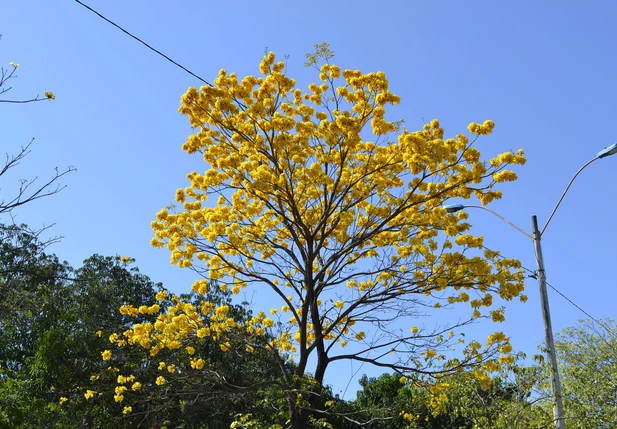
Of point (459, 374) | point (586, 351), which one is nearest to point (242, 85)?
point (459, 374)

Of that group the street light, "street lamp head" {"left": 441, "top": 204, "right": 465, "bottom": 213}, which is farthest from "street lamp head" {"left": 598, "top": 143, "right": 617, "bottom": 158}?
"street lamp head" {"left": 441, "top": 204, "right": 465, "bottom": 213}

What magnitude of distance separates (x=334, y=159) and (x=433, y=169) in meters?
1.43

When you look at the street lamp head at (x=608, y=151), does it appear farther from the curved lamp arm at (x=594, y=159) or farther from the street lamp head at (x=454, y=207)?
the street lamp head at (x=454, y=207)

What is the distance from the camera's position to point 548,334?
33.2 ft

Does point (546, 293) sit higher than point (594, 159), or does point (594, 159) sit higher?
point (594, 159)

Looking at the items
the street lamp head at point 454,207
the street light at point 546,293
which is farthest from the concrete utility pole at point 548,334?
the street lamp head at point 454,207

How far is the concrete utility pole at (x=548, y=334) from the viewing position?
372 inches

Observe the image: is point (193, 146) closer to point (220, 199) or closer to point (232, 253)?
point (220, 199)

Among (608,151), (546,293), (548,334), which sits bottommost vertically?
(548,334)

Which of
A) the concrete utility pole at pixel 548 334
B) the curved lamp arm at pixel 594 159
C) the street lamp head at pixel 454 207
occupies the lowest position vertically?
the concrete utility pole at pixel 548 334

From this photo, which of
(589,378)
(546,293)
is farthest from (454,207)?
(589,378)

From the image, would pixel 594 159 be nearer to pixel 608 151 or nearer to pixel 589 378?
pixel 608 151

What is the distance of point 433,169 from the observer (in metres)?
9.27

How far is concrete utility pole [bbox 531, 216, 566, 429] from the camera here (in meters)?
9.44
